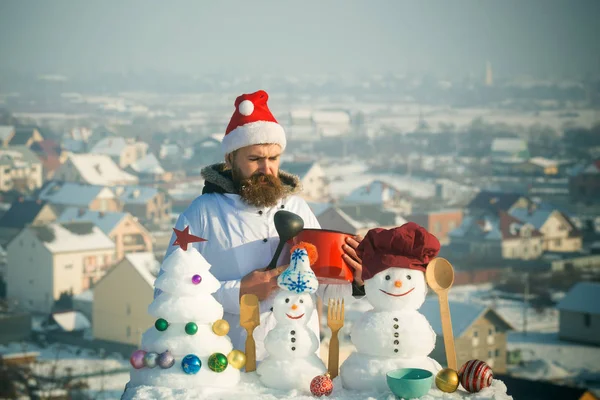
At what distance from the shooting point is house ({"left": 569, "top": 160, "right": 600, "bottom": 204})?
826 inches

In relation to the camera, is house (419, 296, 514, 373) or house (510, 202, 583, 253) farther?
house (510, 202, 583, 253)

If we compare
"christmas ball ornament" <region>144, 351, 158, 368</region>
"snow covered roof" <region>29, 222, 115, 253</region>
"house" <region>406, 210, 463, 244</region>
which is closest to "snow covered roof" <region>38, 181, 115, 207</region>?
"snow covered roof" <region>29, 222, 115, 253</region>

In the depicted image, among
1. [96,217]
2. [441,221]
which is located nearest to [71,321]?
[96,217]

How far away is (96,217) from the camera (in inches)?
685

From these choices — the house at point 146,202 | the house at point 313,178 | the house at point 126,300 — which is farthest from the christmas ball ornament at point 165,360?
the house at point 313,178

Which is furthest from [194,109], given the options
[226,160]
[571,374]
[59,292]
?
[226,160]

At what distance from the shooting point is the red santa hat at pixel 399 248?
2016 mm

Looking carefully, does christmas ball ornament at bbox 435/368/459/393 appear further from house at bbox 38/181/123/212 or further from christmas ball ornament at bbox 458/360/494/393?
house at bbox 38/181/123/212

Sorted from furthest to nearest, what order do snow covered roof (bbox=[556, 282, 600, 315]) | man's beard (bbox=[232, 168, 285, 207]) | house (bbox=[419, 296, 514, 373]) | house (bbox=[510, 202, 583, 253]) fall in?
house (bbox=[510, 202, 583, 253]) < snow covered roof (bbox=[556, 282, 600, 315]) < house (bbox=[419, 296, 514, 373]) < man's beard (bbox=[232, 168, 285, 207])

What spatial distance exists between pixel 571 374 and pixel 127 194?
10.2m

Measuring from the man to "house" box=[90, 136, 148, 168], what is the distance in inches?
718

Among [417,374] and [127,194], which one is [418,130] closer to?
[127,194]

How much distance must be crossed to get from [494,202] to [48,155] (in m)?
10.7

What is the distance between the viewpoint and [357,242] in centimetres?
218
